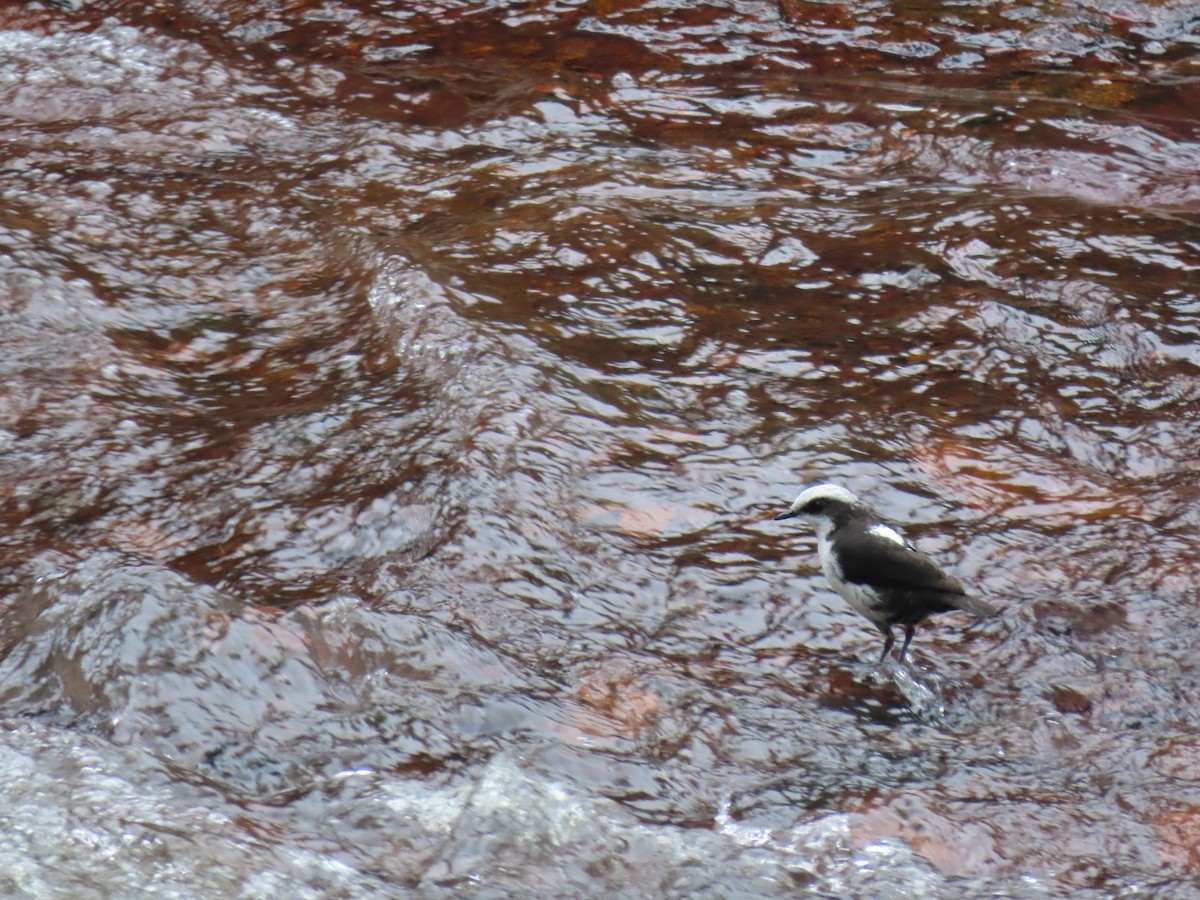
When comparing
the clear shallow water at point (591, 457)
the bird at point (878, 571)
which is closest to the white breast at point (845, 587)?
the bird at point (878, 571)

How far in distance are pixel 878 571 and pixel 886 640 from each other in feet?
1.55

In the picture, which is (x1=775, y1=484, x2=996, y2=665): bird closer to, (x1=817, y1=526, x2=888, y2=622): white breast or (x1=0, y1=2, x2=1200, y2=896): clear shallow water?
(x1=817, y1=526, x2=888, y2=622): white breast

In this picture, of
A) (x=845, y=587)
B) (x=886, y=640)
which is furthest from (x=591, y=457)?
(x=886, y=640)

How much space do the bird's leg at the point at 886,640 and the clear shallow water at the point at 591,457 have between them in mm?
101

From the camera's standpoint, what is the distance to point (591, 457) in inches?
255

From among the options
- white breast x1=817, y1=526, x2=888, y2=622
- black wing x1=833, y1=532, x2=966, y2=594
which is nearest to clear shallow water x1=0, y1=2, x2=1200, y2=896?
white breast x1=817, y1=526, x2=888, y2=622

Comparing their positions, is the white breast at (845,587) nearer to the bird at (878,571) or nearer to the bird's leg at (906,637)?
the bird at (878,571)

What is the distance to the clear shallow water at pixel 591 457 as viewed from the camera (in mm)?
4633

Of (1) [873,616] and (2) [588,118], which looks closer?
(1) [873,616]

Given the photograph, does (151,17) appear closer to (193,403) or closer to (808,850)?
(193,403)

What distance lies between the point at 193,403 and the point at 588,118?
4294mm

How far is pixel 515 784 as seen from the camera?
4.71m

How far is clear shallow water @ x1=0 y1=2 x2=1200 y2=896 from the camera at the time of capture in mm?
4633

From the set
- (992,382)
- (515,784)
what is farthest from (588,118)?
(515,784)
